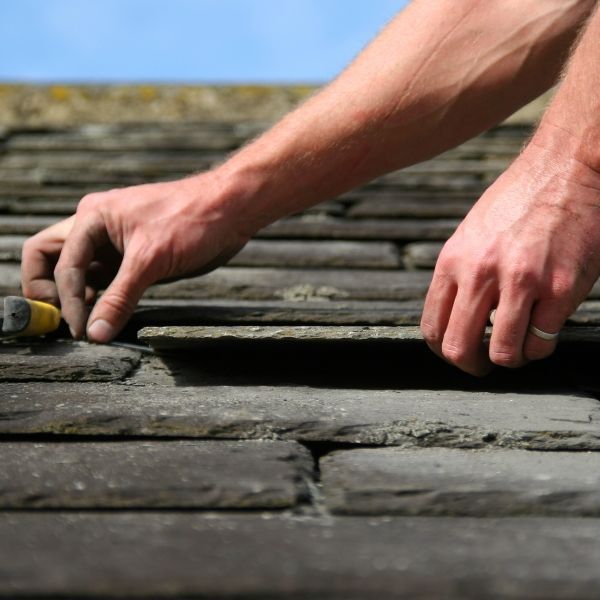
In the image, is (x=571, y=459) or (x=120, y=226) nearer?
(x=571, y=459)

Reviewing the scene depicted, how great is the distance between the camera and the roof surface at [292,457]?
0.69 m

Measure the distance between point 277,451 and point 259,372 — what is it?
360mm

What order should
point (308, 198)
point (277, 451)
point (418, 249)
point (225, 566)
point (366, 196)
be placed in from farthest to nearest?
point (366, 196)
point (418, 249)
point (308, 198)
point (277, 451)
point (225, 566)

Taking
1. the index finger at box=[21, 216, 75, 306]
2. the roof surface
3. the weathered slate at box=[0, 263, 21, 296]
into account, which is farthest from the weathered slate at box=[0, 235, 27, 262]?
the index finger at box=[21, 216, 75, 306]

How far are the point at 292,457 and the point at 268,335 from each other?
0.33 metres

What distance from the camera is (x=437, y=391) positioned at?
127 cm

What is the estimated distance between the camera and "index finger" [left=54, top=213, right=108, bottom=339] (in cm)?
156

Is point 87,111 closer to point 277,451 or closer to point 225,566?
point 277,451

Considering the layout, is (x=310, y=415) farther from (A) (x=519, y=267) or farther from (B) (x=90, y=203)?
(B) (x=90, y=203)

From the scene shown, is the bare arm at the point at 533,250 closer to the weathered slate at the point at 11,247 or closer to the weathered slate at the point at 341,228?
the weathered slate at the point at 341,228

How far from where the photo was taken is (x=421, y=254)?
2.11 metres

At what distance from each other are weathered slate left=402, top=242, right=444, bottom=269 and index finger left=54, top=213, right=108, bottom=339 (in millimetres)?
750

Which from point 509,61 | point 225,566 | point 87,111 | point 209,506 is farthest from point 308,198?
Result: point 87,111

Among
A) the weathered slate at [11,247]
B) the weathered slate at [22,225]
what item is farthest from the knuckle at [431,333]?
the weathered slate at [22,225]
